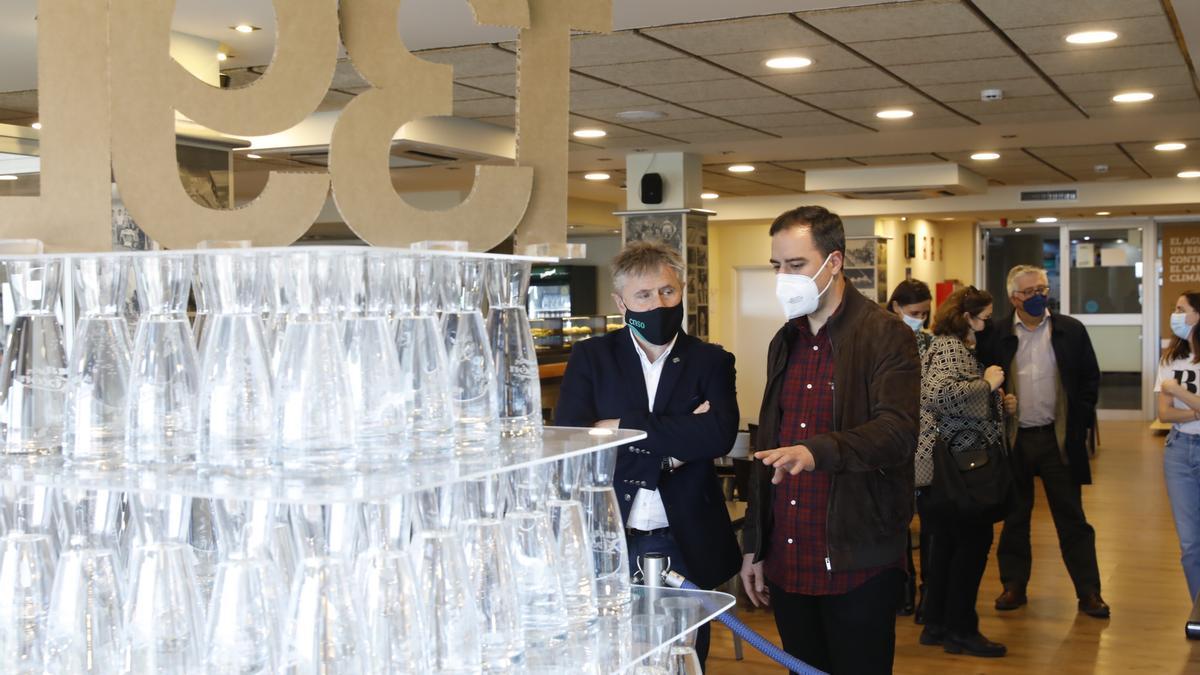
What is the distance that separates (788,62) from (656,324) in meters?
3.66

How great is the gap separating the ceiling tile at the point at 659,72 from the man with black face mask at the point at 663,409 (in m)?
3.36

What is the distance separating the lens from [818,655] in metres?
3.18

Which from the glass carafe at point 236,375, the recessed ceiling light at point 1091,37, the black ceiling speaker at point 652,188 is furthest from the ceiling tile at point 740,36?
the black ceiling speaker at point 652,188

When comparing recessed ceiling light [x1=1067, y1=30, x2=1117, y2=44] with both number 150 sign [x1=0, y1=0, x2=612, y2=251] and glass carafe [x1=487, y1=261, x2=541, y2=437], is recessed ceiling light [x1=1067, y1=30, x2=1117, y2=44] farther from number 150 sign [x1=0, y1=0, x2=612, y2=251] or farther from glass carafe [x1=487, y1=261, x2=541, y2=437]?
glass carafe [x1=487, y1=261, x2=541, y2=437]

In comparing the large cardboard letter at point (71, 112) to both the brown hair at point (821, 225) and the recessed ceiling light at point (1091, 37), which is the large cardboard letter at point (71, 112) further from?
the recessed ceiling light at point (1091, 37)

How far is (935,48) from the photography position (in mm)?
6051

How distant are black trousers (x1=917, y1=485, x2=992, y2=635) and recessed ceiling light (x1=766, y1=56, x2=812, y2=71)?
7.95ft

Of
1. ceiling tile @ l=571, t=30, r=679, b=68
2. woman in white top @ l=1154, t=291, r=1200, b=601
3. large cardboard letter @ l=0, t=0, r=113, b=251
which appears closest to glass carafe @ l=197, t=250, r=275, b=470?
large cardboard letter @ l=0, t=0, r=113, b=251

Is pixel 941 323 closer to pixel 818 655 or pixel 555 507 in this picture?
pixel 818 655

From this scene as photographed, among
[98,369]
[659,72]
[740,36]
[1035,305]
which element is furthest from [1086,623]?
[98,369]

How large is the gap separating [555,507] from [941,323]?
409 cm

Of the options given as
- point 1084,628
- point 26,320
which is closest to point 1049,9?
point 1084,628

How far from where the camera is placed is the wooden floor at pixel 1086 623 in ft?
17.1

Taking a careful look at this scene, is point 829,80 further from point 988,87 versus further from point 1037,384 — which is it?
point 1037,384
